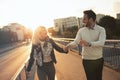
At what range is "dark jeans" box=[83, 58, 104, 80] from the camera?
5.79 metres

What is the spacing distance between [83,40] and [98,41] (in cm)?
29

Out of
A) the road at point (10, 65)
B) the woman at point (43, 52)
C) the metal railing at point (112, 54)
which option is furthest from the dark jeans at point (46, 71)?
the metal railing at point (112, 54)

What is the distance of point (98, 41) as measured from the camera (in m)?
5.73

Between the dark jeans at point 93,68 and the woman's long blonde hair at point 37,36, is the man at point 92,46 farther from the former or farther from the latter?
the woman's long blonde hair at point 37,36

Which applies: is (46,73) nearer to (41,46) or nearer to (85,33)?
(41,46)

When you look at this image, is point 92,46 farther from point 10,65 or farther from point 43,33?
point 10,65

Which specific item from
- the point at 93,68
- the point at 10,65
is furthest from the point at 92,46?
the point at 10,65

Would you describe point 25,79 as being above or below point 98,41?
below

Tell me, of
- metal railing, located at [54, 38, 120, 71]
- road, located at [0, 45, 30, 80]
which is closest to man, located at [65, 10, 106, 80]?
road, located at [0, 45, 30, 80]

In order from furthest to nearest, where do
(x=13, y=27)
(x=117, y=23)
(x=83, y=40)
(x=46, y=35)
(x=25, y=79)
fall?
(x=13, y=27) < (x=117, y=23) < (x=25, y=79) < (x=46, y=35) < (x=83, y=40)

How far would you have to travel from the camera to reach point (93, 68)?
19.1 feet

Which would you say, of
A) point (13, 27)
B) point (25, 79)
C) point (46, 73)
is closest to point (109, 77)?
point (25, 79)

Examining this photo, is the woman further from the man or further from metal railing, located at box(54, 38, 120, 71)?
metal railing, located at box(54, 38, 120, 71)

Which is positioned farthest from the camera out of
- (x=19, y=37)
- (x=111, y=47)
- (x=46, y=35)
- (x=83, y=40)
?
(x=19, y=37)
